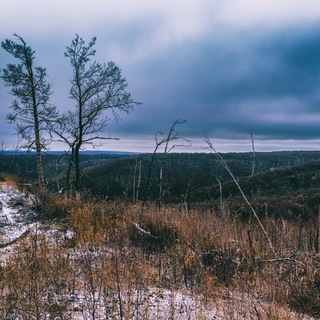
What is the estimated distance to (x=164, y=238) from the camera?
471cm

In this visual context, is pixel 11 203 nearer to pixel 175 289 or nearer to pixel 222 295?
pixel 175 289

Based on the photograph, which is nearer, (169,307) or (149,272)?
(169,307)

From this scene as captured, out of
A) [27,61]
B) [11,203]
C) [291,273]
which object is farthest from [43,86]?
[291,273]

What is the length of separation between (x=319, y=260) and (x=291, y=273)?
→ 445 millimetres

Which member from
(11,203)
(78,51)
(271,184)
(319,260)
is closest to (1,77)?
(78,51)

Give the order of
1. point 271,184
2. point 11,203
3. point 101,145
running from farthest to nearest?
point 271,184, point 101,145, point 11,203

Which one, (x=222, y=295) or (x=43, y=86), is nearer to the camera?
(x=222, y=295)

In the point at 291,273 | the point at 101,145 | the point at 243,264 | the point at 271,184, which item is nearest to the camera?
the point at 291,273

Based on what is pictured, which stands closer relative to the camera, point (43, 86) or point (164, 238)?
point (164, 238)

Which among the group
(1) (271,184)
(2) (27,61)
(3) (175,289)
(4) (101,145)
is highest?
(2) (27,61)

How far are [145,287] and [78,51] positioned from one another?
1069 centimetres

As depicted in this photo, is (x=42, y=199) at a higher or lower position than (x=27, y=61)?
lower

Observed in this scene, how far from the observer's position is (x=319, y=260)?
319 cm

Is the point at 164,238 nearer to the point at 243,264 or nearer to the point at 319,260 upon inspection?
the point at 243,264
